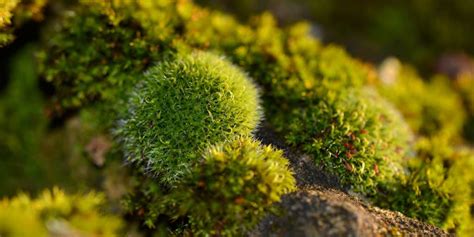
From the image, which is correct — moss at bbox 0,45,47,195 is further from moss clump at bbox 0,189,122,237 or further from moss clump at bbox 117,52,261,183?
moss clump at bbox 0,189,122,237

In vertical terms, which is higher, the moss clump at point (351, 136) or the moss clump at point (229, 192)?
the moss clump at point (351, 136)

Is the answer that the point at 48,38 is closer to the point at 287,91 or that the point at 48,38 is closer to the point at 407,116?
the point at 287,91

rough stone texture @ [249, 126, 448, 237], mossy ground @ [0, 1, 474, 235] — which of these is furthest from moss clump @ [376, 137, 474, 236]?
rough stone texture @ [249, 126, 448, 237]

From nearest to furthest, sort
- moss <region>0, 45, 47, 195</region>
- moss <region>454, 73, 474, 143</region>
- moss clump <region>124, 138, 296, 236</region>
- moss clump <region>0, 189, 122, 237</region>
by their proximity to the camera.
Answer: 1. moss clump <region>0, 189, 122, 237</region>
2. moss clump <region>124, 138, 296, 236</region>
3. moss <region>0, 45, 47, 195</region>
4. moss <region>454, 73, 474, 143</region>

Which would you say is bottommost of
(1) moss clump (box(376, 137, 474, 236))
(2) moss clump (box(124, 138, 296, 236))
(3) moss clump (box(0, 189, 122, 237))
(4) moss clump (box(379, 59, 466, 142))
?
(3) moss clump (box(0, 189, 122, 237))

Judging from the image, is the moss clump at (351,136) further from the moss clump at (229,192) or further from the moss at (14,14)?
the moss at (14,14)

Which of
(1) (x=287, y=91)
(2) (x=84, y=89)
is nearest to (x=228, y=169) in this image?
(1) (x=287, y=91)

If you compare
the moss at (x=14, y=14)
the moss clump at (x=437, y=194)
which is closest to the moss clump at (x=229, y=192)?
the moss clump at (x=437, y=194)
